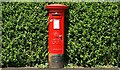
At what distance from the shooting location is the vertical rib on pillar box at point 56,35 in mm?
8312

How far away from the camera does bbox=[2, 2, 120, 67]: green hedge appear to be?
881 centimetres

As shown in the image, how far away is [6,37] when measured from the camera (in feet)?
28.9

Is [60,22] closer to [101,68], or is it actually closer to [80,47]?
[80,47]

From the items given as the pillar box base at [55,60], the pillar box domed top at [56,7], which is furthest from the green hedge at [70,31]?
the pillar box domed top at [56,7]

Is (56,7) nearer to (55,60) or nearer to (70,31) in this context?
(70,31)

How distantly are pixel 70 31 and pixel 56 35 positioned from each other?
560mm

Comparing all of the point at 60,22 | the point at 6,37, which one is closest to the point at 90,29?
the point at 60,22

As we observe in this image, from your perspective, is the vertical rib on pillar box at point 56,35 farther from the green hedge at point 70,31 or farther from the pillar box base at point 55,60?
the green hedge at point 70,31

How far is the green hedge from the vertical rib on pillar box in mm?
337

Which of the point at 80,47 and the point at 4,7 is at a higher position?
the point at 4,7

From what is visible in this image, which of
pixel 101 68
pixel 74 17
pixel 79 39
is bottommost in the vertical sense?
pixel 101 68

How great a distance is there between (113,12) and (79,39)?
1.14 m

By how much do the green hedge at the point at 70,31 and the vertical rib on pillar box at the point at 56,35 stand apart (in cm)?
34

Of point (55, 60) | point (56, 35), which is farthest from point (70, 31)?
point (55, 60)
